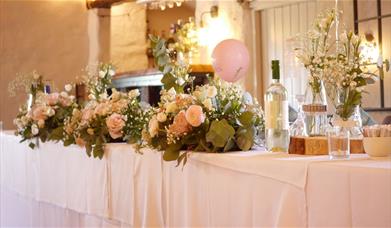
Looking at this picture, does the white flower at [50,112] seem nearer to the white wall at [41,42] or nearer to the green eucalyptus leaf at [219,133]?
the green eucalyptus leaf at [219,133]

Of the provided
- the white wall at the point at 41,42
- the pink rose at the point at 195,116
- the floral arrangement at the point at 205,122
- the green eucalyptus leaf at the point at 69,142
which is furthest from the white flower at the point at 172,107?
the white wall at the point at 41,42

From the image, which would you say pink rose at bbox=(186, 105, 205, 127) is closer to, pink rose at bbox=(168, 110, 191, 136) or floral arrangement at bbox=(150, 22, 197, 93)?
pink rose at bbox=(168, 110, 191, 136)

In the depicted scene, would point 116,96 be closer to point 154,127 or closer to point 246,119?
point 154,127

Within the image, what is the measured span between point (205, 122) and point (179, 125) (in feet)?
0.32

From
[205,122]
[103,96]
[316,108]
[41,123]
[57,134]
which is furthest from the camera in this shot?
[41,123]

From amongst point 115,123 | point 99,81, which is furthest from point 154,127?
point 99,81

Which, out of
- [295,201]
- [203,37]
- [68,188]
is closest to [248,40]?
[203,37]

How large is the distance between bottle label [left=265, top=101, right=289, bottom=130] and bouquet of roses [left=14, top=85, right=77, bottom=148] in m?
1.62

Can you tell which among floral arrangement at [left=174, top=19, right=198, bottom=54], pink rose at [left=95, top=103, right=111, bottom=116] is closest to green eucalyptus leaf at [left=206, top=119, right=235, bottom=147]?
pink rose at [left=95, top=103, right=111, bottom=116]

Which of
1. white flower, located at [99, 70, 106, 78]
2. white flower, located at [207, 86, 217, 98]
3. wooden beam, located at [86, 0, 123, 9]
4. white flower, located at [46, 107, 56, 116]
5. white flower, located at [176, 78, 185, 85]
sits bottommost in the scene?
white flower, located at [46, 107, 56, 116]

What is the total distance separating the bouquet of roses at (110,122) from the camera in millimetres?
3068

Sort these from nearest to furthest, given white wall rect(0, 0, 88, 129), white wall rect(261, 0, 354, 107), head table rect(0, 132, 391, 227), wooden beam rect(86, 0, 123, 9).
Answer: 1. head table rect(0, 132, 391, 227)
2. white wall rect(261, 0, 354, 107)
3. white wall rect(0, 0, 88, 129)
4. wooden beam rect(86, 0, 123, 9)

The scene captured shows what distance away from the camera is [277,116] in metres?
2.36

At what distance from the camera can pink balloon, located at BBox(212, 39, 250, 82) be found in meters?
3.44
